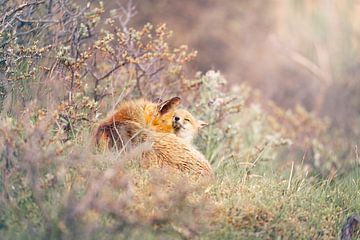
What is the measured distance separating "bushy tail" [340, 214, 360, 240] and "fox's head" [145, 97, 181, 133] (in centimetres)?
178

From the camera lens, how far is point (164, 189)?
5566 millimetres

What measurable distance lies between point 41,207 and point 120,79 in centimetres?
372

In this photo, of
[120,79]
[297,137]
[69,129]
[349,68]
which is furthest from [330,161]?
[349,68]

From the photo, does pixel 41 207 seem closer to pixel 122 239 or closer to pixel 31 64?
pixel 122 239

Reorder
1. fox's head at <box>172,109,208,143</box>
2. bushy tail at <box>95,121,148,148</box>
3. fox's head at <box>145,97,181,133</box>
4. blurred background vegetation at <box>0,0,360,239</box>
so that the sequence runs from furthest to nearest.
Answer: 1. fox's head at <box>172,109,208,143</box>
2. fox's head at <box>145,97,181,133</box>
3. bushy tail at <box>95,121,148,148</box>
4. blurred background vegetation at <box>0,0,360,239</box>

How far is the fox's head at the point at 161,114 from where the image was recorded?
6.77 m

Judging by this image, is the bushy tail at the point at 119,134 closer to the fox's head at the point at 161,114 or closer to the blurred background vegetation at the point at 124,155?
the blurred background vegetation at the point at 124,155

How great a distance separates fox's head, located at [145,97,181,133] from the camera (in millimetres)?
6770

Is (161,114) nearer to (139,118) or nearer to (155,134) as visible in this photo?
(139,118)

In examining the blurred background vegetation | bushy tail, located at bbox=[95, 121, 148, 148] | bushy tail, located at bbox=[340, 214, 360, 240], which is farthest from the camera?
bushy tail, located at bbox=[95, 121, 148, 148]

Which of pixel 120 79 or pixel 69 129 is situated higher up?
pixel 120 79

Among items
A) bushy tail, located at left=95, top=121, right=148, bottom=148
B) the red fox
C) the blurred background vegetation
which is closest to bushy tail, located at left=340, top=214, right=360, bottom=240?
the blurred background vegetation

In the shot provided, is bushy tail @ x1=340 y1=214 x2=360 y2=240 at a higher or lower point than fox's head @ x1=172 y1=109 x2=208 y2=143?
lower

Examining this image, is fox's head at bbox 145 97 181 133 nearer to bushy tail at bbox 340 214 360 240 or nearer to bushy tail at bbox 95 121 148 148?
bushy tail at bbox 95 121 148 148
